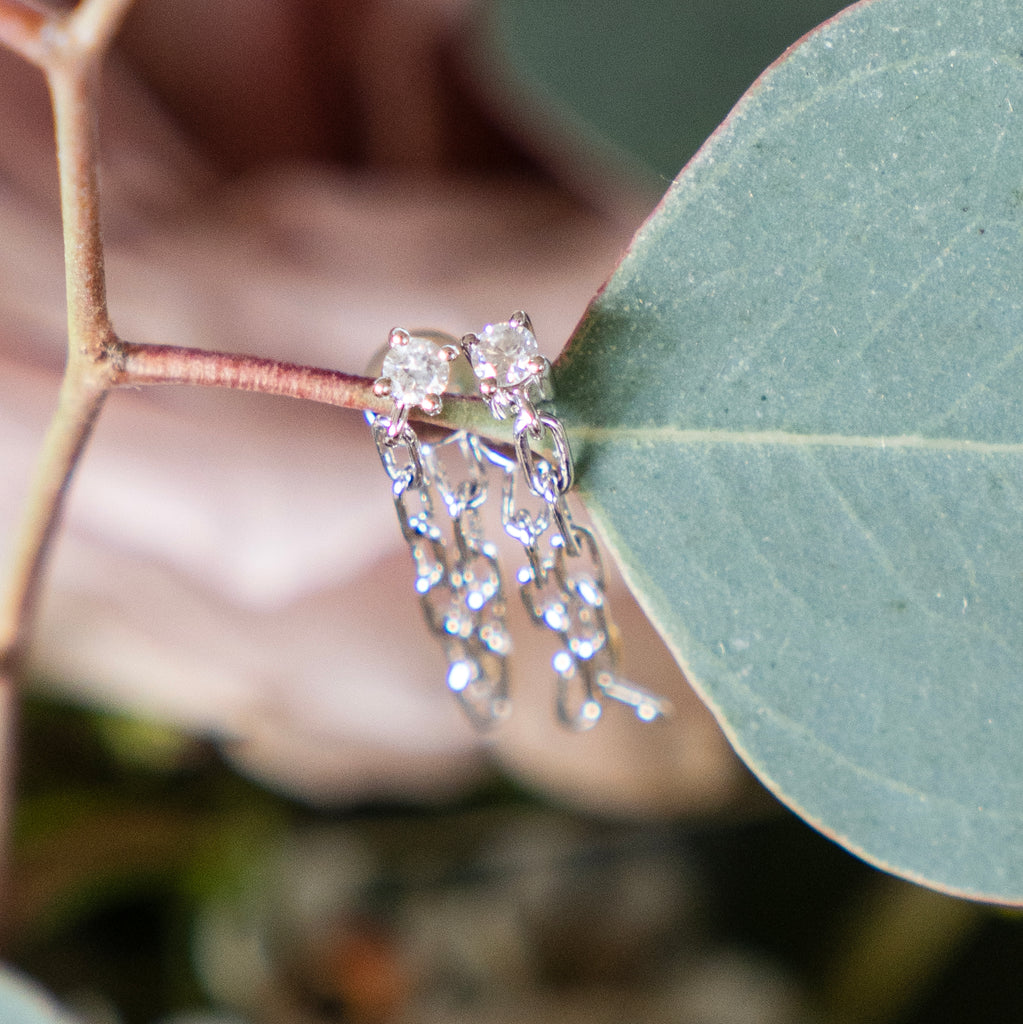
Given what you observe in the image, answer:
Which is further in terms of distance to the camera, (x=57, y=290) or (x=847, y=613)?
(x=57, y=290)

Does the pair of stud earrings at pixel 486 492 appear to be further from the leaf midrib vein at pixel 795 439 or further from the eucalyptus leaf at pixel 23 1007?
the eucalyptus leaf at pixel 23 1007

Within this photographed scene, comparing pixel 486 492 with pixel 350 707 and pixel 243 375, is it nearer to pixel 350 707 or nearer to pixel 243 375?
pixel 243 375

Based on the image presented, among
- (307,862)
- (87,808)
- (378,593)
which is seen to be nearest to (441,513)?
(378,593)

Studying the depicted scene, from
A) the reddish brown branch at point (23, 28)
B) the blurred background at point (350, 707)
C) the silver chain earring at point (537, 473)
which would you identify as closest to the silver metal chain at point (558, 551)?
the silver chain earring at point (537, 473)

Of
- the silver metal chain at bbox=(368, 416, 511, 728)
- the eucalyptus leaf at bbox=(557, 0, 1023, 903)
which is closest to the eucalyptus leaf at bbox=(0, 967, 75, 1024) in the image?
the silver metal chain at bbox=(368, 416, 511, 728)

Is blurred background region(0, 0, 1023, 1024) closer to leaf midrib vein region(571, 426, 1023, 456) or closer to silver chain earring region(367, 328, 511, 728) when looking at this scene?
silver chain earring region(367, 328, 511, 728)

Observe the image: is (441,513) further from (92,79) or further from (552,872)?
(92,79)
